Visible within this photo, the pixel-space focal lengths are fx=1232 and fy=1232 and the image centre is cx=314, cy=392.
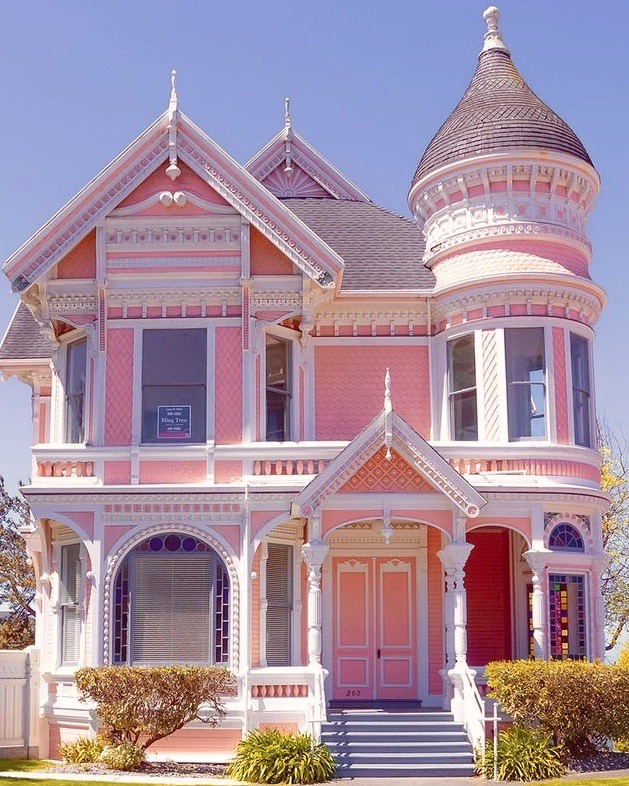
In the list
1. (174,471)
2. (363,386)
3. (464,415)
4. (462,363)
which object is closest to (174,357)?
(174,471)

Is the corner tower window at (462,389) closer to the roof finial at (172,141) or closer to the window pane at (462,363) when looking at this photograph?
the window pane at (462,363)

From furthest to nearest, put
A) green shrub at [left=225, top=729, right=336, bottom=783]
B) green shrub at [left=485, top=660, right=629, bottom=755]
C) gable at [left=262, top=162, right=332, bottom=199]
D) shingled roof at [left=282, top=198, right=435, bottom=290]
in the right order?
gable at [left=262, top=162, right=332, bottom=199] < shingled roof at [left=282, top=198, right=435, bottom=290] < green shrub at [left=485, top=660, right=629, bottom=755] < green shrub at [left=225, top=729, right=336, bottom=783]

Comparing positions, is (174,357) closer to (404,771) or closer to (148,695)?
(148,695)

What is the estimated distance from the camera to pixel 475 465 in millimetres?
21781

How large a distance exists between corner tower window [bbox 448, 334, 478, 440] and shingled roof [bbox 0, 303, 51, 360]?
27.6ft

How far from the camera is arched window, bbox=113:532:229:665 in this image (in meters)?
20.9

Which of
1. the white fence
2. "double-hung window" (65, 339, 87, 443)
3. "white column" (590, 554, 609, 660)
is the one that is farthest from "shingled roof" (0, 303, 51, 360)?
"white column" (590, 554, 609, 660)

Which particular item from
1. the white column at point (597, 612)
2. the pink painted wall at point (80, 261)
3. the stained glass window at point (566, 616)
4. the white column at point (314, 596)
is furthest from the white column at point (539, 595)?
the pink painted wall at point (80, 261)

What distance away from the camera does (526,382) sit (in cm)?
2238

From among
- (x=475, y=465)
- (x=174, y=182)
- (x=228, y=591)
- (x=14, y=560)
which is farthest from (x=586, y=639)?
(x=14, y=560)

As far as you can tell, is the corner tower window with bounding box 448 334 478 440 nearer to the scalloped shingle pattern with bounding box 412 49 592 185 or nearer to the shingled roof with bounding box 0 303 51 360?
the scalloped shingle pattern with bounding box 412 49 592 185

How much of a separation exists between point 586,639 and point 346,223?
1018 cm

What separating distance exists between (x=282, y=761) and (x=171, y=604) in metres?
4.33

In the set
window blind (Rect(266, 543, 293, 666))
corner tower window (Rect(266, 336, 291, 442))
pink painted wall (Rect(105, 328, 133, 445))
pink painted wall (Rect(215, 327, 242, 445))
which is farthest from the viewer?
corner tower window (Rect(266, 336, 291, 442))
